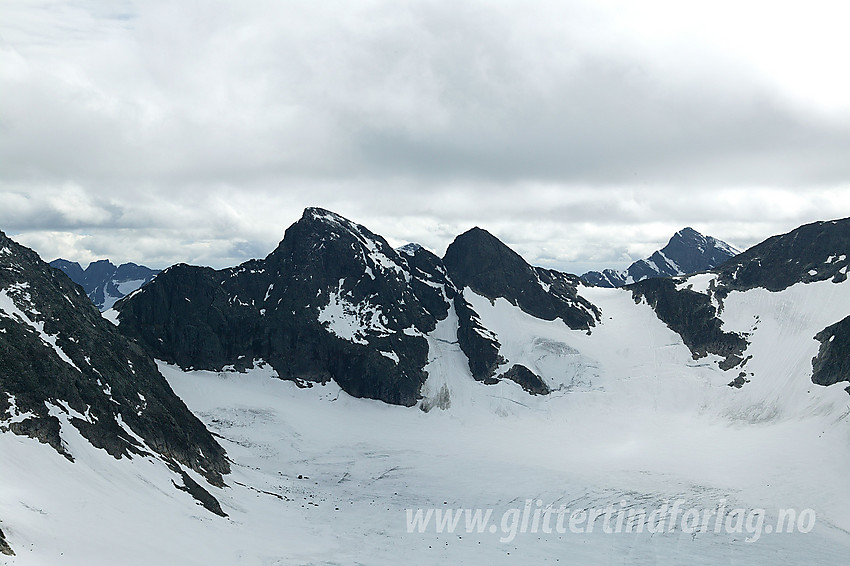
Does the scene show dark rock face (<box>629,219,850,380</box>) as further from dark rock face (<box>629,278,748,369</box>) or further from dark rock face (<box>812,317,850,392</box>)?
dark rock face (<box>812,317,850,392</box>)

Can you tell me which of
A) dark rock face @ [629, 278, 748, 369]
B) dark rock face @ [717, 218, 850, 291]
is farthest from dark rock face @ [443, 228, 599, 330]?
dark rock face @ [717, 218, 850, 291]

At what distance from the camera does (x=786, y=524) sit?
2837 inches

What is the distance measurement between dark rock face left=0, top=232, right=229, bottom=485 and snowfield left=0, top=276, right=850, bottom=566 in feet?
13.2

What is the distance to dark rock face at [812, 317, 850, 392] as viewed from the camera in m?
112

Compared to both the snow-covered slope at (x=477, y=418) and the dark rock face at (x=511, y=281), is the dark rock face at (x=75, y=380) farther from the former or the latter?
the dark rock face at (x=511, y=281)

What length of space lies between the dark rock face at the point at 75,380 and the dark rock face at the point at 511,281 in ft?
353

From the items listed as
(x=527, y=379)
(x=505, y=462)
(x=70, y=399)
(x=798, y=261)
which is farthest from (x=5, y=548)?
(x=798, y=261)

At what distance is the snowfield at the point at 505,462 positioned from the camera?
54.5 metres

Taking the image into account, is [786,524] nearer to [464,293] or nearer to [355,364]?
[355,364]

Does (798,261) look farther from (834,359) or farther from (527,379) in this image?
(527,379)

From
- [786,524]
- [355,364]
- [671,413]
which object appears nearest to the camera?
[786,524]

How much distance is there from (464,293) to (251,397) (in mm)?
76472

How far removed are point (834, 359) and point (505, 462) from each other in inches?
2882

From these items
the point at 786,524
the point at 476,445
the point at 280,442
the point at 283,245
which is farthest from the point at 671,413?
the point at 283,245
